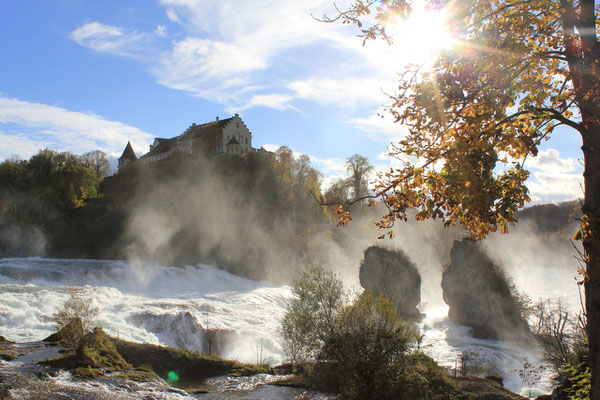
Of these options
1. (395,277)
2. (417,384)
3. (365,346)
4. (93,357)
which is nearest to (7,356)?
(93,357)

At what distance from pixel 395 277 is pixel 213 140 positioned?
54.5 meters

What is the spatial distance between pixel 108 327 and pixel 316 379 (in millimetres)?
13843

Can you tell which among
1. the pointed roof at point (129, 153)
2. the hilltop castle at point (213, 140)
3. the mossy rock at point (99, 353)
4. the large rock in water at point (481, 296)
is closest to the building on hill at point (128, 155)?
the pointed roof at point (129, 153)

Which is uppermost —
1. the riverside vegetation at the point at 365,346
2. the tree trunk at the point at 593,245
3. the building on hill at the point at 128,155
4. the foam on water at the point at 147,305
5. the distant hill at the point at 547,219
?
the building on hill at the point at 128,155

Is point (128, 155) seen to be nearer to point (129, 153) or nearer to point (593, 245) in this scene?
point (129, 153)

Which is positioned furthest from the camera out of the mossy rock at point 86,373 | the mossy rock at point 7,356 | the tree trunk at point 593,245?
the mossy rock at point 7,356

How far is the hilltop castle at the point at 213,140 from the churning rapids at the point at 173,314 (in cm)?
3883

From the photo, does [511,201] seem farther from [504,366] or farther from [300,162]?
[300,162]

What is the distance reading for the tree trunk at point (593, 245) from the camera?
5047 millimetres

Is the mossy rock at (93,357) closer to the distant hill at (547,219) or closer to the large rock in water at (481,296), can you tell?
the large rock in water at (481,296)

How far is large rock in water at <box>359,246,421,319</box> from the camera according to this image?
3703 cm

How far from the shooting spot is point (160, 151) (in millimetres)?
89875

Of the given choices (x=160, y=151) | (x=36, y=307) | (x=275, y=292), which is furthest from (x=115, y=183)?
(x=36, y=307)

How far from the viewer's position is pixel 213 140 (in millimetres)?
82125
